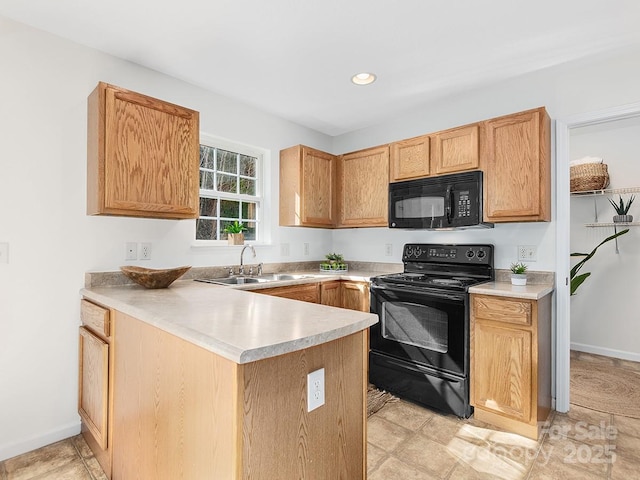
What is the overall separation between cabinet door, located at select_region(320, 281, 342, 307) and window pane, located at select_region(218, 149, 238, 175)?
134 centimetres

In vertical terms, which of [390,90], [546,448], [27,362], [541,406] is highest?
[390,90]

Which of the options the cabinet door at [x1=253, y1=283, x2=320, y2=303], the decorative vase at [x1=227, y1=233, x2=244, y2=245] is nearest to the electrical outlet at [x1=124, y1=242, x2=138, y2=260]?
the decorative vase at [x1=227, y1=233, x2=244, y2=245]

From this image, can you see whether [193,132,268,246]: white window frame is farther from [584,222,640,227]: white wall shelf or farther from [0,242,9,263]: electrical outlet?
[584,222,640,227]: white wall shelf

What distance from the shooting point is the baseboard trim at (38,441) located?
1965 millimetres

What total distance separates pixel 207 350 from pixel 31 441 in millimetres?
1840

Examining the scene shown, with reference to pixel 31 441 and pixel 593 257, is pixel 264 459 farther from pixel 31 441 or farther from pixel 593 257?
pixel 593 257

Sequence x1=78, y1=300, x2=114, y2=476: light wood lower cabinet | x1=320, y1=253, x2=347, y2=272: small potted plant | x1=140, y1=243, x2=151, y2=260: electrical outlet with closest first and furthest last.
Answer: x1=78, y1=300, x2=114, y2=476: light wood lower cabinet < x1=140, y1=243, x2=151, y2=260: electrical outlet < x1=320, y1=253, x2=347, y2=272: small potted plant

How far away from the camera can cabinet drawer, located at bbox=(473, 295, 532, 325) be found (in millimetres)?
2178

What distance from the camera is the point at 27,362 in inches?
80.7

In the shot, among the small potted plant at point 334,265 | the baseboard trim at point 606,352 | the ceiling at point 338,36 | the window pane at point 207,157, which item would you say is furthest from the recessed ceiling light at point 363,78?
the baseboard trim at point 606,352

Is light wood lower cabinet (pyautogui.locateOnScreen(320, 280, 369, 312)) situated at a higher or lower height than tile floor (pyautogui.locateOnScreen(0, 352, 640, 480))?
higher

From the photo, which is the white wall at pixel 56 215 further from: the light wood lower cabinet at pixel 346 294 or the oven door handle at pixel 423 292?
the light wood lower cabinet at pixel 346 294

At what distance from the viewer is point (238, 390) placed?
3.09 ft

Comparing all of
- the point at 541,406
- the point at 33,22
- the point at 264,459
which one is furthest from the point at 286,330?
the point at 33,22
